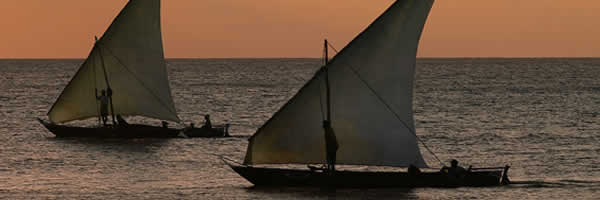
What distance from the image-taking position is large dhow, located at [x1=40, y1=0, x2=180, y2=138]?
6366 cm

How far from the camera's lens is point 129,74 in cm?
6444

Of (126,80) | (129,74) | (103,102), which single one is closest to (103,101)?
(103,102)

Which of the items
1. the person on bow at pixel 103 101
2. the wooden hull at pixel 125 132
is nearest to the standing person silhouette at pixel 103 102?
the person on bow at pixel 103 101

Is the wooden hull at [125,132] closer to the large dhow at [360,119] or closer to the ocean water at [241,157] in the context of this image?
the ocean water at [241,157]

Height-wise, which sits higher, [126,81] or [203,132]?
[126,81]

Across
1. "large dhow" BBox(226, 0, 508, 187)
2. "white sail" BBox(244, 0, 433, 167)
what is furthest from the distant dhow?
"white sail" BBox(244, 0, 433, 167)

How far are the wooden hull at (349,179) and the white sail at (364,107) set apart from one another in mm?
439

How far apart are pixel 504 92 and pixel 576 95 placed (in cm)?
1326

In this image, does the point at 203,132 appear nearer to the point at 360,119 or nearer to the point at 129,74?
the point at 129,74

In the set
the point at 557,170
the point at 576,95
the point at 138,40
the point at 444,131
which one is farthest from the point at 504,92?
the point at 557,170

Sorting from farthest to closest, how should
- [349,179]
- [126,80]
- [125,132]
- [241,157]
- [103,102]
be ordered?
[126,80], [125,132], [103,102], [241,157], [349,179]

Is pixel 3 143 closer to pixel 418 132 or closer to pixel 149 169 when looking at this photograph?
pixel 149 169

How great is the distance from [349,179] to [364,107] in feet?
7.41

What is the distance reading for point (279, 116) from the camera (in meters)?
40.9
